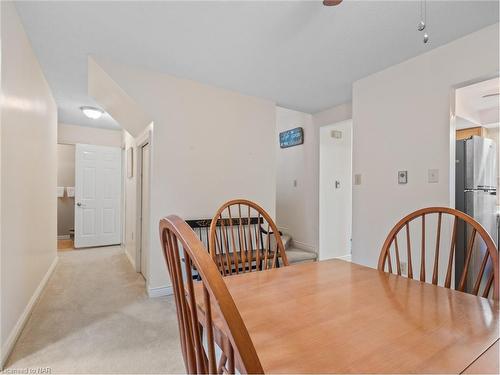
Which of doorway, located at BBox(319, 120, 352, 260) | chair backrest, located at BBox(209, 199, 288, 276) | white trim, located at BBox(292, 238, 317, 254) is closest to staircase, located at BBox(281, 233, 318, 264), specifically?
white trim, located at BBox(292, 238, 317, 254)

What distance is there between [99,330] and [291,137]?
3.89 metres

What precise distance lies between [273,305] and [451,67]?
2529 millimetres

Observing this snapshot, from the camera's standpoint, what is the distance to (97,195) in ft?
16.5

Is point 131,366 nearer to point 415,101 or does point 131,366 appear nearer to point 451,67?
point 415,101

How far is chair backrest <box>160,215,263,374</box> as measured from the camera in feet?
1.30

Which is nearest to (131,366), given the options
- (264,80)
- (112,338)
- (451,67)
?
(112,338)

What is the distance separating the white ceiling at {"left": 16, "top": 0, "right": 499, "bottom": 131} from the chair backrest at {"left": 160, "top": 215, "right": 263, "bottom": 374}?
1.82 meters

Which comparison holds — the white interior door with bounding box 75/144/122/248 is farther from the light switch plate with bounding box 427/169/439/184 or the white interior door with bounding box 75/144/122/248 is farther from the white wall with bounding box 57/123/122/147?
the light switch plate with bounding box 427/169/439/184

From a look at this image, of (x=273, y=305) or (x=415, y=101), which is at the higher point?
(x=415, y=101)

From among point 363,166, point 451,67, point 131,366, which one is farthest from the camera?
point 363,166

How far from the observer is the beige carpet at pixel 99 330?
1637 millimetres

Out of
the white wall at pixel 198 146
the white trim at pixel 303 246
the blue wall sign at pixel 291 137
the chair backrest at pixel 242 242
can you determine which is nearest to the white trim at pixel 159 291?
the white wall at pixel 198 146

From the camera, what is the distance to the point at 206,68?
2.68m

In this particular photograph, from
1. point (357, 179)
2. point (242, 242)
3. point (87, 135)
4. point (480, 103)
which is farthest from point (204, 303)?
point (87, 135)
